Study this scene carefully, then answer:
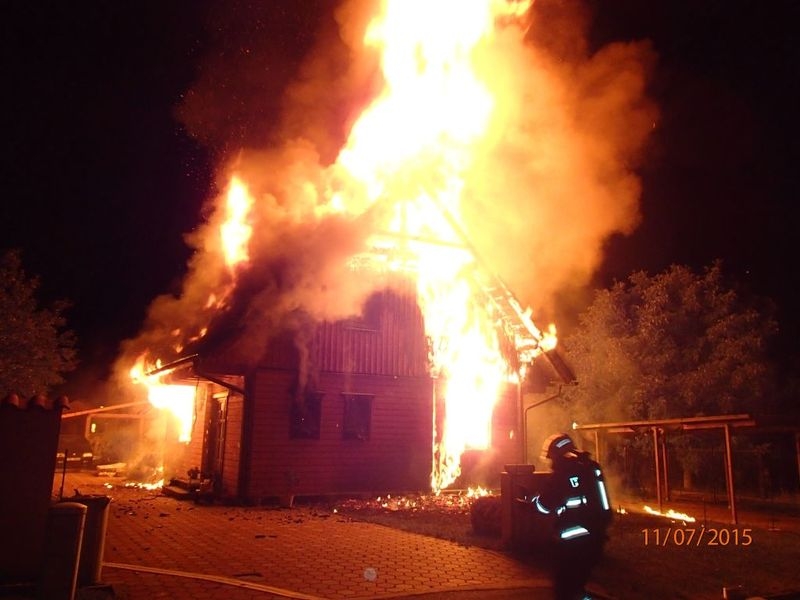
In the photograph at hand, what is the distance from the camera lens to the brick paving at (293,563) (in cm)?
714

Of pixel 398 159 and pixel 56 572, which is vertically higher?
pixel 398 159

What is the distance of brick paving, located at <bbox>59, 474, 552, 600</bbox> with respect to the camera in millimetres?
7137

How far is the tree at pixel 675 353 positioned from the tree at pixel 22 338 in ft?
88.1

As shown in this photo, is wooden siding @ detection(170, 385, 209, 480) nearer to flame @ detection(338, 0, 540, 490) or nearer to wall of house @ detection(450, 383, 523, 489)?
flame @ detection(338, 0, 540, 490)

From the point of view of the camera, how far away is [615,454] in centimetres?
2533

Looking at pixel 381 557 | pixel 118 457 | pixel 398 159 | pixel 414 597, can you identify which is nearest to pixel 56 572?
pixel 414 597

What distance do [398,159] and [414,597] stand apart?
1343 cm

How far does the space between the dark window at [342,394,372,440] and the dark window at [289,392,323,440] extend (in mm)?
835

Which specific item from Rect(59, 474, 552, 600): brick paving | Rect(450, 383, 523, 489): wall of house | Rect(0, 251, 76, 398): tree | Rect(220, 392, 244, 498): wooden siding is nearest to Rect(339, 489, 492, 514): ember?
Rect(450, 383, 523, 489): wall of house

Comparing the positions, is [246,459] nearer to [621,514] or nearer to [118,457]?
[621,514]

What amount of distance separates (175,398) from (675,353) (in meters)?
19.5

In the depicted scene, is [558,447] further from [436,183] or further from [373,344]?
[436,183]

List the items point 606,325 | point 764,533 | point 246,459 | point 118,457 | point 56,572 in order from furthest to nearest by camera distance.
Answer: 1. point 118,457
2. point 606,325
3. point 246,459
4. point 764,533
5. point 56,572
